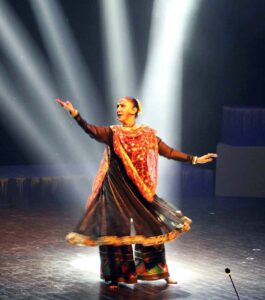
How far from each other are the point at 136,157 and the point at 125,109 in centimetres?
40

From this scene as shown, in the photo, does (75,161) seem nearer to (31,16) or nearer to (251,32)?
(31,16)

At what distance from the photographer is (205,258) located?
8898 millimetres

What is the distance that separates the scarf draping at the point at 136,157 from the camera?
7.68 metres

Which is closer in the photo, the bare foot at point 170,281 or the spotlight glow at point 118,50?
the bare foot at point 170,281

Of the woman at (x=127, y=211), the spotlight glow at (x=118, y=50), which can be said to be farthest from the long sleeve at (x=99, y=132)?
the spotlight glow at (x=118, y=50)

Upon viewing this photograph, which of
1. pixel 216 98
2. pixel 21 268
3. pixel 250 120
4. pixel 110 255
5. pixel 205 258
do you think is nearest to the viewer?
pixel 110 255

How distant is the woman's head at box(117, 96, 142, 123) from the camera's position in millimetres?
7727

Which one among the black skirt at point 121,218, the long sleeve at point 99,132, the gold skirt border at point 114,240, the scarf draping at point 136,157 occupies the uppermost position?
the long sleeve at point 99,132

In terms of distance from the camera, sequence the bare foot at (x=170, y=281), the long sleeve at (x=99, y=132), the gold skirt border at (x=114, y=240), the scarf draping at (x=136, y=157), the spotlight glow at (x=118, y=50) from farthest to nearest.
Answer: the spotlight glow at (x=118, y=50) → the bare foot at (x=170, y=281) → the scarf draping at (x=136, y=157) → the long sleeve at (x=99, y=132) → the gold skirt border at (x=114, y=240)

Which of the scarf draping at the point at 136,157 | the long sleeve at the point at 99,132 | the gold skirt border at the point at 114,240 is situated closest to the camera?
the gold skirt border at the point at 114,240

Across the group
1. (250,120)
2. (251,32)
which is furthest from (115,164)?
(251,32)

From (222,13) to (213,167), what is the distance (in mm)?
2253

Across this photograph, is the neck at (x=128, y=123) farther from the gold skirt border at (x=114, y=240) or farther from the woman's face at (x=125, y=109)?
the gold skirt border at (x=114, y=240)

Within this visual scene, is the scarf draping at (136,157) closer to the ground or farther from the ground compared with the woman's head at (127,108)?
closer to the ground
